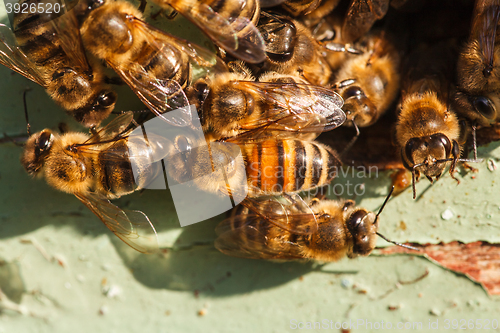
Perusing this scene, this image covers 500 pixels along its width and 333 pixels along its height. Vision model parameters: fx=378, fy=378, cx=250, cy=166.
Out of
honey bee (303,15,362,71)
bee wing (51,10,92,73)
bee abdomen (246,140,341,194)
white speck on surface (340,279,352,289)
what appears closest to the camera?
bee wing (51,10,92,73)

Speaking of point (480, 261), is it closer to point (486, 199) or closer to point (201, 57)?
point (486, 199)

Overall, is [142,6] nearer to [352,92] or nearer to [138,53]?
[138,53]

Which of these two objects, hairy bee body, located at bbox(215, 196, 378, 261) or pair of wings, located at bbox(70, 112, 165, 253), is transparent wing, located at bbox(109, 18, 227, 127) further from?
hairy bee body, located at bbox(215, 196, 378, 261)

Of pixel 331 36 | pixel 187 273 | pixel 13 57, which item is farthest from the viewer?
pixel 331 36

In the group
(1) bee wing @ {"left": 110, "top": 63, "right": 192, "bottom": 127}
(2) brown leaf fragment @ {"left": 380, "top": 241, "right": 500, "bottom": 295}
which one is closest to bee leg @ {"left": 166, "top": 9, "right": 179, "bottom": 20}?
(1) bee wing @ {"left": 110, "top": 63, "right": 192, "bottom": 127}

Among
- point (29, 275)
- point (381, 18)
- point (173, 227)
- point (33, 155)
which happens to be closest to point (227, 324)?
point (173, 227)

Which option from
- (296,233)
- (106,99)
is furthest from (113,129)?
(296,233)

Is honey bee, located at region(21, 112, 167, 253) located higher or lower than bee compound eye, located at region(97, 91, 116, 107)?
lower
